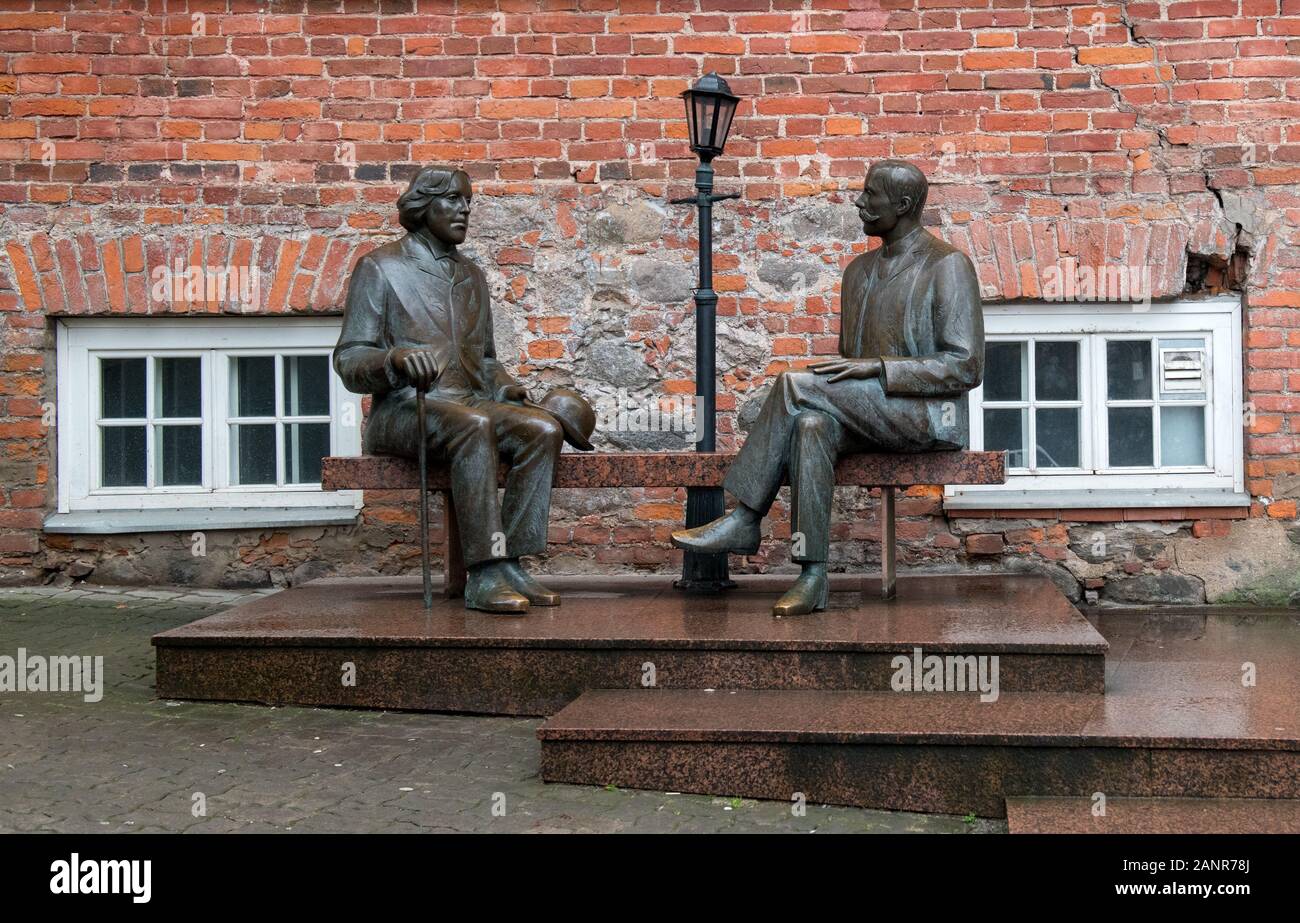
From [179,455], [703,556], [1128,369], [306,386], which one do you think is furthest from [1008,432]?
[179,455]

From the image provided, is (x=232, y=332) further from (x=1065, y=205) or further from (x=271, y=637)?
(x=1065, y=205)

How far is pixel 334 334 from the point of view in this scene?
24.5ft

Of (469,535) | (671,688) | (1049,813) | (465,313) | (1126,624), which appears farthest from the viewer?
(1126,624)

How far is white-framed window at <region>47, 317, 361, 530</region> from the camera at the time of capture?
7.45 m

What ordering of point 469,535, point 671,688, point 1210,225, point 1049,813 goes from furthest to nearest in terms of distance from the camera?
point 1210,225
point 469,535
point 671,688
point 1049,813

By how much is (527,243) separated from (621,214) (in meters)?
0.47

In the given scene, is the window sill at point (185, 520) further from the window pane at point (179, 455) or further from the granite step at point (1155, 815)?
the granite step at point (1155, 815)

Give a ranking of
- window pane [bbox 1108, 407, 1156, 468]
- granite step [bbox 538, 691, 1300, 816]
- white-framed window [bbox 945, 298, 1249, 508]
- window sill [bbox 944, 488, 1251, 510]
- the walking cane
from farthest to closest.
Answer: window pane [bbox 1108, 407, 1156, 468] < white-framed window [bbox 945, 298, 1249, 508] < window sill [bbox 944, 488, 1251, 510] < the walking cane < granite step [bbox 538, 691, 1300, 816]

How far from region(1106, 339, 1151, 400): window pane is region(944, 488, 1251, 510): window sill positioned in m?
0.48

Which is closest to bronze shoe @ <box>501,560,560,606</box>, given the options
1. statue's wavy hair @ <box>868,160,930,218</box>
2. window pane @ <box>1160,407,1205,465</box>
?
statue's wavy hair @ <box>868,160,930,218</box>

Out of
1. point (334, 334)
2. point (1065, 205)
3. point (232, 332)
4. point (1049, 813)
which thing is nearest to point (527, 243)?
point (334, 334)

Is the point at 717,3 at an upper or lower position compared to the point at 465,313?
upper

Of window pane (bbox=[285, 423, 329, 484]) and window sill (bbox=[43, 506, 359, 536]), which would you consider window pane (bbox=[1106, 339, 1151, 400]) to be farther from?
window pane (bbox=[285, 423, 329, 484])

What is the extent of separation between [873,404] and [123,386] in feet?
12.8
